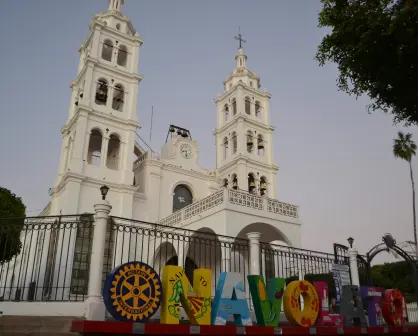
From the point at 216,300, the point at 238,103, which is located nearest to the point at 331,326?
the point at 216,300

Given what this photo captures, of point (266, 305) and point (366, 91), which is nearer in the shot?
point (266, 305)

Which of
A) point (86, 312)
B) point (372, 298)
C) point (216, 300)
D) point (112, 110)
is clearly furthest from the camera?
point (112, 110)

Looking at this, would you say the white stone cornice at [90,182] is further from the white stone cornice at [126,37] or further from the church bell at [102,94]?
the white stone cornice at [126,37]

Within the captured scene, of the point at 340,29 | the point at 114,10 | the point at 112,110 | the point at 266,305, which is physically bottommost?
the point at 266,305

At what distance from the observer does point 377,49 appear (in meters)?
9.08

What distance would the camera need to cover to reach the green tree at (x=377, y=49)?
844 cm

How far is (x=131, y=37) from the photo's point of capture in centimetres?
2772

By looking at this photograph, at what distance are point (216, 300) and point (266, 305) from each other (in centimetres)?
137

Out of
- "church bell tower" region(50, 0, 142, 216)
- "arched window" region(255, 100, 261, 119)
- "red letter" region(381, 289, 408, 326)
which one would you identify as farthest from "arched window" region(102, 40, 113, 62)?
"red letter" region(381, 289, 408, 326)

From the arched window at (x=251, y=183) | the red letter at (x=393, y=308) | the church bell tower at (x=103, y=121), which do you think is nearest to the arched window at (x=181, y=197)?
the church bell tower at (x=103, y=121)

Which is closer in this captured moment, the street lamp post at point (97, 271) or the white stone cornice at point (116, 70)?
the street lamp post at point (97, 271)

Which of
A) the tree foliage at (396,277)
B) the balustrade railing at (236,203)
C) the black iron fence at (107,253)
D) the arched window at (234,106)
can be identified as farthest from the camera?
the arched window at (234,106)

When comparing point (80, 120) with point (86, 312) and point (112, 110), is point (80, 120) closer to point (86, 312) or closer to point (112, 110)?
point (112, 110)

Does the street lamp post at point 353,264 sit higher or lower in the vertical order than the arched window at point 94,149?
lower
